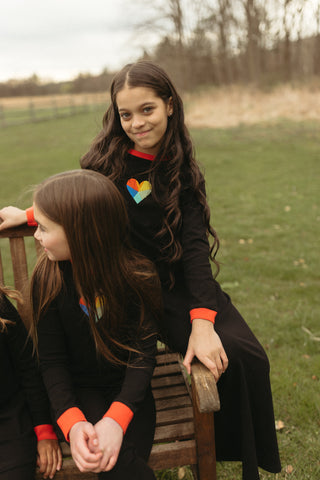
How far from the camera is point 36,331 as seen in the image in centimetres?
189

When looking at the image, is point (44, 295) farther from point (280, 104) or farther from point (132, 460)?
point (280, 104)

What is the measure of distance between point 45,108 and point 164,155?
3303 centimetres

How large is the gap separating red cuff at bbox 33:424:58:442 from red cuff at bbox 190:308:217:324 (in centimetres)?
73

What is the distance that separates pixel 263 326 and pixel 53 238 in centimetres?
251

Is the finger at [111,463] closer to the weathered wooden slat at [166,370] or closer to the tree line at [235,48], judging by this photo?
the weathered wooden slat at [166,370]

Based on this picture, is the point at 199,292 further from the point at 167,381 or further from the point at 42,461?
the point at 42,461

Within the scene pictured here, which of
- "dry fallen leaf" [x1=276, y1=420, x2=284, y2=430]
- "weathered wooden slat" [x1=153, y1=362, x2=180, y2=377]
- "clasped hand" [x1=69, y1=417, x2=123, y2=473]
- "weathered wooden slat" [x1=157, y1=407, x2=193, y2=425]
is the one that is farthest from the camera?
"dry fallen leaf" [x1=276, y1=420, x2=284, y2=430]

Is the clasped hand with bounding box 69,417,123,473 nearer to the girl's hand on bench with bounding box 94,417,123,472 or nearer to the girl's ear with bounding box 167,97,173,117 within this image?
Answer: the girl's hand on bench with bounding box 94,417,123,472

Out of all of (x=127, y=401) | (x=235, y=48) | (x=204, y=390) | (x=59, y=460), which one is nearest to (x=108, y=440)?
(x=127, y=401)

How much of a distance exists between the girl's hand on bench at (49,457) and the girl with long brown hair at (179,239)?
61 cm

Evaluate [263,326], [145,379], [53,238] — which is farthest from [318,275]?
[53,238]

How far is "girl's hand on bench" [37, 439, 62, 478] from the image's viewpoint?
168 cm

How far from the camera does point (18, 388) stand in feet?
6.30

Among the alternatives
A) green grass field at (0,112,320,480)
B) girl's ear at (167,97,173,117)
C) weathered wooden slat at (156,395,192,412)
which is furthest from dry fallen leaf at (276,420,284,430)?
girl's ear at (167,97,173,117)
